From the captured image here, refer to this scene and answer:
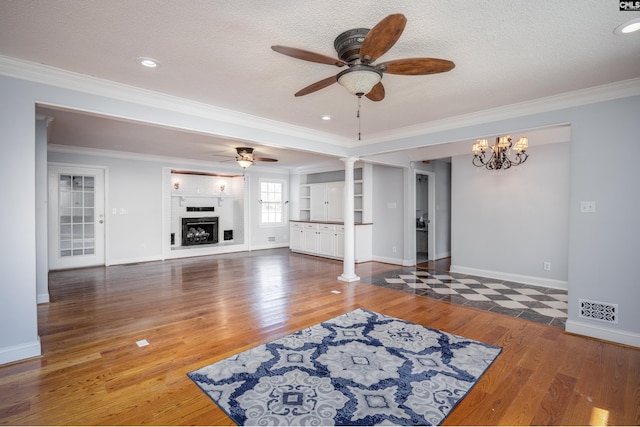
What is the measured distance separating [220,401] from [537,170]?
5.57 metres

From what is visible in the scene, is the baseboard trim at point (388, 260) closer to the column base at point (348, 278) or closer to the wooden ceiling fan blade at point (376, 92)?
the column base at point (348, 278)

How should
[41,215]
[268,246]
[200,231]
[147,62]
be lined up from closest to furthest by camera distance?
[147,62] → [41,215] → [200,231] → [268,246]

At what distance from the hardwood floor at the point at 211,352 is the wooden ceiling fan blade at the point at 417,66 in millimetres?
2241

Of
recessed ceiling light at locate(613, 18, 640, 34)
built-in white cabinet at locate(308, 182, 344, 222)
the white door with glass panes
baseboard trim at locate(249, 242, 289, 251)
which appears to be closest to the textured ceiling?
recessed ceiling light at locate(613, 18, 640, 34)

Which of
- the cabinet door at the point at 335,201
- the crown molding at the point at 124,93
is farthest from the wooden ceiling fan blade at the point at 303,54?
the cabinet door at the point at 335,201

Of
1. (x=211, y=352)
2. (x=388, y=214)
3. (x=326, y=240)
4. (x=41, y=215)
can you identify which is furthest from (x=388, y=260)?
(x=41, y=215)

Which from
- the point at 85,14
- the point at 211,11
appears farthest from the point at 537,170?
the point at 85,14

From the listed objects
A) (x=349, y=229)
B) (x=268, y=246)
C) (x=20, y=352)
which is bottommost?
(x=20, y=352)

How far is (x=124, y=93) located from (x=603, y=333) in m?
5.35

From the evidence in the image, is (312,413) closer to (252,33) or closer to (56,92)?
(252,33)

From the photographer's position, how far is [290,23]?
1967mm

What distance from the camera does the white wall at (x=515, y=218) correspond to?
484cm

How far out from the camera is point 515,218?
209 inches

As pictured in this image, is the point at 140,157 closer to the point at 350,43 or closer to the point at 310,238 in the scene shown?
the point at 310,238
